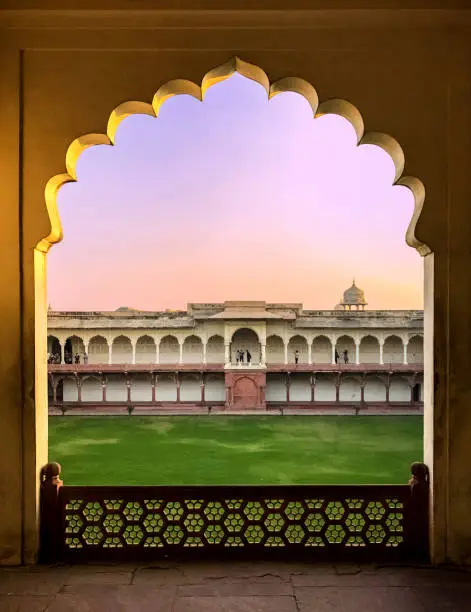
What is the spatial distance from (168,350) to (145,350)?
106cm

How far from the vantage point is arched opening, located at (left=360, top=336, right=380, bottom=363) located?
22500 millimetres

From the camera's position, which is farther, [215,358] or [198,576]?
[215,358]

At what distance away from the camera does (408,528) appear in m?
2.53

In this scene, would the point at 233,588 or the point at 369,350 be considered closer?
the point at 233,588

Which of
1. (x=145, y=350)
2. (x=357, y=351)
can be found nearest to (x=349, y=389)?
(x=357, y=351)

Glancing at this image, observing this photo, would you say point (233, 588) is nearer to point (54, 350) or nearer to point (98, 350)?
point (98, 350)

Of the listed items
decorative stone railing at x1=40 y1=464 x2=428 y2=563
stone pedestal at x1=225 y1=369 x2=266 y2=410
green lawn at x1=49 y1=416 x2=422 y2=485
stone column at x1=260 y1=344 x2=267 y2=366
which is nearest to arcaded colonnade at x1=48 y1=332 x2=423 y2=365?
stone column at x1=260 y1=344 x2=267 y2=366

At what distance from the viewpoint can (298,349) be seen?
22.5 meters

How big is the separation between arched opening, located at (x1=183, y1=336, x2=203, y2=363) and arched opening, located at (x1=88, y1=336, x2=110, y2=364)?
351 cm

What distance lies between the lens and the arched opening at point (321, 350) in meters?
22.6

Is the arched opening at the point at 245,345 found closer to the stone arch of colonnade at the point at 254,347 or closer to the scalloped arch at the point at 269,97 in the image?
the stone arch of colonnade at the point at 254,347

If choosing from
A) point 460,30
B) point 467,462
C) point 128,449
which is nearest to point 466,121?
point 460,30

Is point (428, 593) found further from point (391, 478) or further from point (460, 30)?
point (391, 478)

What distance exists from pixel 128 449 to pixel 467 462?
13176 mm
